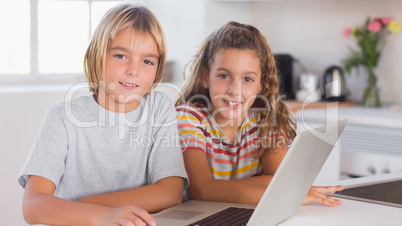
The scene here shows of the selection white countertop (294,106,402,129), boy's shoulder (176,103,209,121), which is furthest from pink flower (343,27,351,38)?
boy's shoulder (176,103,209,121)

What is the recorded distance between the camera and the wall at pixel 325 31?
3.49 metres

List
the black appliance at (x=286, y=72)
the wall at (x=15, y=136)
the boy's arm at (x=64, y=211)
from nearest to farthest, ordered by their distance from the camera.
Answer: the boy's arm at (x=64, y=211) < the wall at (x=15, y=136) < the black appliance at (x=286, y=72)

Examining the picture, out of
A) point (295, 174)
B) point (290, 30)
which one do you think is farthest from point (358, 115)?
point (295, 174)

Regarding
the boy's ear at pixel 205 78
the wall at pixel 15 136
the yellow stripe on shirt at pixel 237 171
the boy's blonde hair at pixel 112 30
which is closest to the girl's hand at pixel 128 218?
the boy's blonde hair at pixel 112 30

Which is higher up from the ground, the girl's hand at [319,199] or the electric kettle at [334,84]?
the electric kettle at [334,84]

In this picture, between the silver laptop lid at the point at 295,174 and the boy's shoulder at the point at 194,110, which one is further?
the boy's shoulder at the point at 194,110

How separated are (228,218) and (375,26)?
98.8 inches

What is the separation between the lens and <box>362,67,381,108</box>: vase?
3.41 meters

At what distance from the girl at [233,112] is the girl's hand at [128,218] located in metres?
0.47

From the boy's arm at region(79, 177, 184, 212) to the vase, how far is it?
2266mm

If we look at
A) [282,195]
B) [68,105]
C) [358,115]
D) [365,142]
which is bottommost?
[365,142]

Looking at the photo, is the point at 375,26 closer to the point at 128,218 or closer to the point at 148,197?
the point at 148,197

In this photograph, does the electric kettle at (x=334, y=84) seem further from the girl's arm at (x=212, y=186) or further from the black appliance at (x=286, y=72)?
the girl's arm at (x=212, y=186)

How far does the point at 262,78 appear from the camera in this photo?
1826 mm
